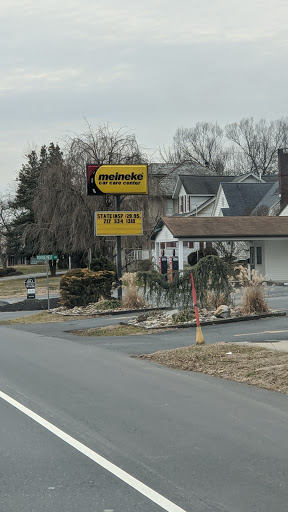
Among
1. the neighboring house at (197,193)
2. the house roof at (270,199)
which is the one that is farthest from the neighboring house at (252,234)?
the neighboring house at (197,193)

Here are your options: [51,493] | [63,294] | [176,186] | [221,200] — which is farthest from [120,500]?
[176,186]

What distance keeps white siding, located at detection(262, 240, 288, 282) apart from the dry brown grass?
1127 inches

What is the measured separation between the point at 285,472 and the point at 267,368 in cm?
574

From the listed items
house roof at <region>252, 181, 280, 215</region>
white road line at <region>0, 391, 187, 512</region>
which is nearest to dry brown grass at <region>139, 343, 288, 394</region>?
white road line at <region>0, 391, 187, 512</region>

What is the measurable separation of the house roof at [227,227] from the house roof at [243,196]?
14.8 m

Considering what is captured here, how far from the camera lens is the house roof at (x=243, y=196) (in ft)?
197

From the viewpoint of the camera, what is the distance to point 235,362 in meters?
13.5

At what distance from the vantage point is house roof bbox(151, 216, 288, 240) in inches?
1641

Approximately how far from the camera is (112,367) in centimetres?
1396

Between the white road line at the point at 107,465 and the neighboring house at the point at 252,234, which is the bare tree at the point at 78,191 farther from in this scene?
the white road line at the point at 107,465

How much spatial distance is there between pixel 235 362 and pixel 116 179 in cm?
2068

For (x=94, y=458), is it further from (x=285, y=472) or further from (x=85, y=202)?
(x=85, y=202)

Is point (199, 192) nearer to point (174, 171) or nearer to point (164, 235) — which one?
point (174, 171)

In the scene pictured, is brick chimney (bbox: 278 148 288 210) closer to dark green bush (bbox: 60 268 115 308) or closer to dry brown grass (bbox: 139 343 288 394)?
dark green bush (bbox: 60 268 115 308)
